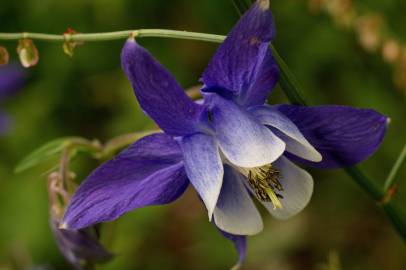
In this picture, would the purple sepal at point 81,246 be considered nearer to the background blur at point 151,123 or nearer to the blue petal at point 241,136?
the blue petal at point 241,136

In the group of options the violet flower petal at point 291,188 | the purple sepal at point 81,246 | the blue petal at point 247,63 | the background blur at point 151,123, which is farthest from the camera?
the background blur at point 151,123

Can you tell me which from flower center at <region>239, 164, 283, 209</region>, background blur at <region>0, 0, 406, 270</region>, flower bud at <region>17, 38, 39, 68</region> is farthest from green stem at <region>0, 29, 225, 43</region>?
background blur at <region>0, 0, 406, 270</region>

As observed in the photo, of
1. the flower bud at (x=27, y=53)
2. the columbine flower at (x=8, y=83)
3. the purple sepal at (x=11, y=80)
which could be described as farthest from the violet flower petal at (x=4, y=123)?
the flower bud at (x=27, y=53)

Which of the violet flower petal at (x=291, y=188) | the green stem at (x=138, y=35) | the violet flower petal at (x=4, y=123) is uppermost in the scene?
the green stem at (x=138, y=35)

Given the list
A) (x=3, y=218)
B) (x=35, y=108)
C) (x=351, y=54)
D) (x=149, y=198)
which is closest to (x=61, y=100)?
(x=35, y=108)

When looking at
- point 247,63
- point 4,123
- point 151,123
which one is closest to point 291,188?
point 247,63

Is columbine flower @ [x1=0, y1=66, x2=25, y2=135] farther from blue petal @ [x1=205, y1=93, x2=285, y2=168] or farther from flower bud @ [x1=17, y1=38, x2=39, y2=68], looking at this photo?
blue petal @ [x1=205, y1=93, x2=285, y2=168]
